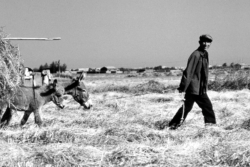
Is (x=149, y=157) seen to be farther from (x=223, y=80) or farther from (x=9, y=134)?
(x=223, y=80)

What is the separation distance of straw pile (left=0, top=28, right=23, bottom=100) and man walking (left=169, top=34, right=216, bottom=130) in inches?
144

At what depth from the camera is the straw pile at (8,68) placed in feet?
23.7

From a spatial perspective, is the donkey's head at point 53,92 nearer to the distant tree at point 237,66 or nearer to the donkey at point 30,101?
the donkey at point 30,101

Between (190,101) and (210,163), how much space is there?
312 centimetres

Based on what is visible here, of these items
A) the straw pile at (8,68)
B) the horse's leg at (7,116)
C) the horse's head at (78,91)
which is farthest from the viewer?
the horse's head at (78,91)

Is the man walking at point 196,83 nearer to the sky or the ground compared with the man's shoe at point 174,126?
nearer to the sky

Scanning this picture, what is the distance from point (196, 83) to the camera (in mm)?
8594

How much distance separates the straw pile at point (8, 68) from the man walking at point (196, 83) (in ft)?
12.0

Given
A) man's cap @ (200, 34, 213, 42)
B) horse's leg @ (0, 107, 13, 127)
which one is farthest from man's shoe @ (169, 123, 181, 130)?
horse's leg @ (0, 107, 13, 127)

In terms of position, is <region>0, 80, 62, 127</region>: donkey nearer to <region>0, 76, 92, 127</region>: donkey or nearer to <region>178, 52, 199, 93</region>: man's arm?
<region>0, 76, 92, 127</region>: donkey

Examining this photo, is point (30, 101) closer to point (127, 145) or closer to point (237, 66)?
point (127, 145)

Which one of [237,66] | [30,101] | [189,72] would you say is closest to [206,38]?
[189,72]

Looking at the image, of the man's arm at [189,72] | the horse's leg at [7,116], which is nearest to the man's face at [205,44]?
the man's arm at [189,72]

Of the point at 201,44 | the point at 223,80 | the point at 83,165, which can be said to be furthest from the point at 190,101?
the point at 223,80
